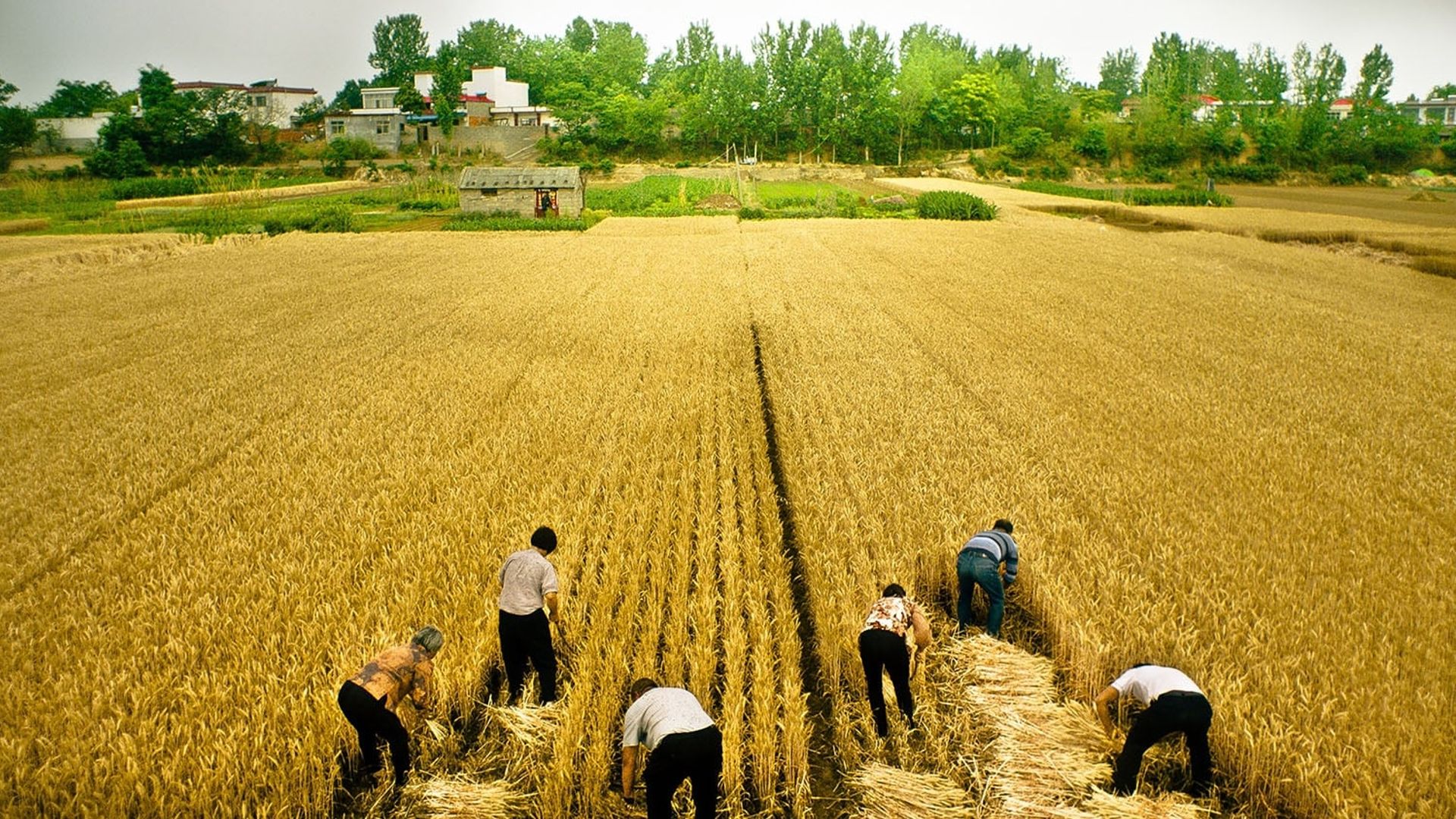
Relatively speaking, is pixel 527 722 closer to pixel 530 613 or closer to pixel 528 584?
pixel 530 613

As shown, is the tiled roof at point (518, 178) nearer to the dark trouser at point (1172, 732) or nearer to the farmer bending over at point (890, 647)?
the farmer bending over at point (890, 647)

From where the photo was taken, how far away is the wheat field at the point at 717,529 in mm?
5082

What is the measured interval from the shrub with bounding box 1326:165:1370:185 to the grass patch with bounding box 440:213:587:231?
6867 centimetres

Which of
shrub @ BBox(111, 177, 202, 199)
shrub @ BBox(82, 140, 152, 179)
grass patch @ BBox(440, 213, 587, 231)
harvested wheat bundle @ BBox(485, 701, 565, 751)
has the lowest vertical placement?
harvested wheat bundle @ BBox(485, 701, 565, 751)

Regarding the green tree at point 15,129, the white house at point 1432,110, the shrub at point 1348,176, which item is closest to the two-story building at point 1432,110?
the white house at point 1432,110

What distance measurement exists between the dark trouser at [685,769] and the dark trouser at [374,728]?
60.7 inches

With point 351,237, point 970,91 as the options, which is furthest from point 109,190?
point 970,91

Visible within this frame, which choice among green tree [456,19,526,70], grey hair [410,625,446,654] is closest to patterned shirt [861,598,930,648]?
grey hair [410,625,446,654]

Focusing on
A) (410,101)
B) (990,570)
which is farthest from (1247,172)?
(990,570)

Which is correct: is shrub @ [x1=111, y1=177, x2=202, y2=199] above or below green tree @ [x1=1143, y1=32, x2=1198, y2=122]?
below

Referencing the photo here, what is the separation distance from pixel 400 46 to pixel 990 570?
14672 cm

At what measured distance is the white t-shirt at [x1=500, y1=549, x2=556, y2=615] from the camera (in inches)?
219

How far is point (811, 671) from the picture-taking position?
6180 mm

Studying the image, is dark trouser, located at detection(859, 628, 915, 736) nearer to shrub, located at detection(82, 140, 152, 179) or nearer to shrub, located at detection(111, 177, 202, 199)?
shrub, located at detection(111, 177, 202, 199)
